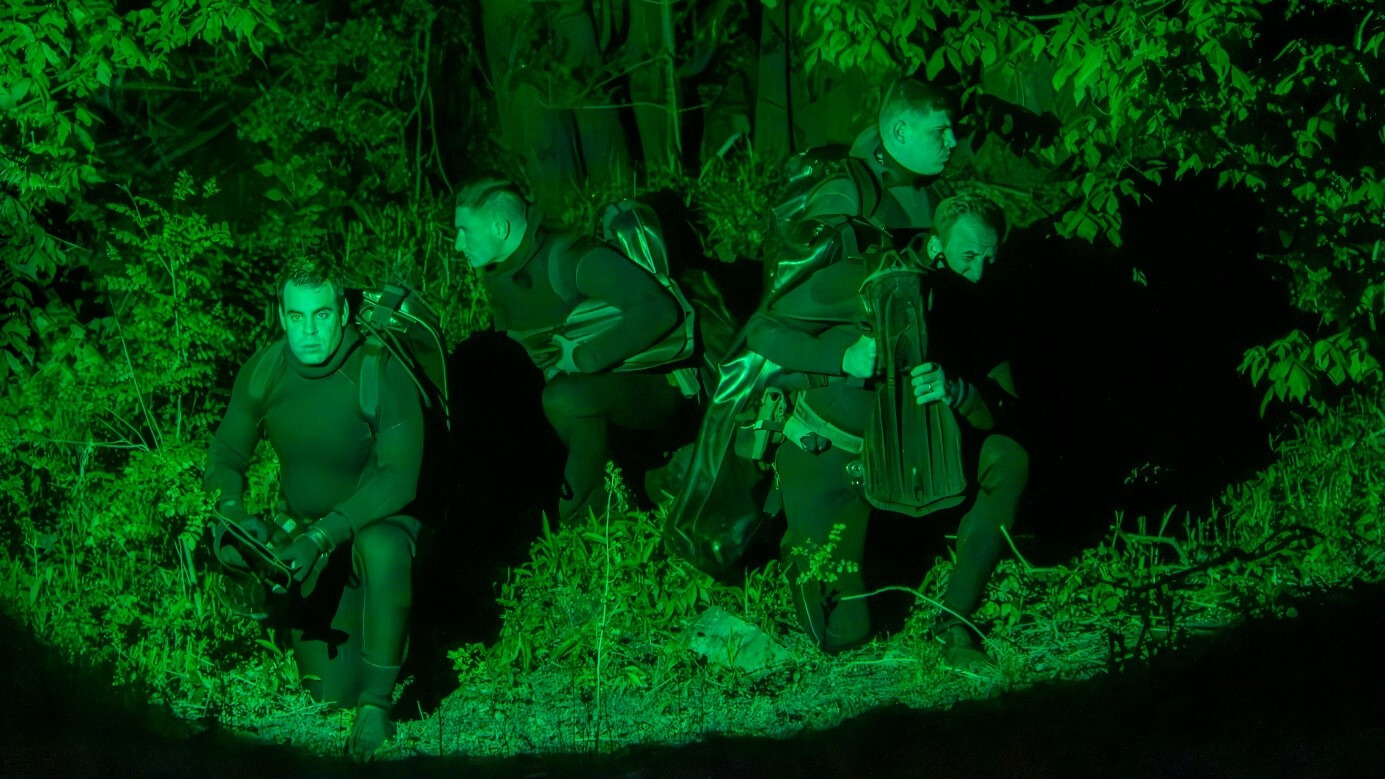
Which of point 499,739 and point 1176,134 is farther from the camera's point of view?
point 1176,134

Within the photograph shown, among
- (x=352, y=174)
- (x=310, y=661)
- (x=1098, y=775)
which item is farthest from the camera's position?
(x=352, y=174)

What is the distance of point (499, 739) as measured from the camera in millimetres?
5211

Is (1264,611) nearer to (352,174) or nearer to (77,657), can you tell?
(77,657)

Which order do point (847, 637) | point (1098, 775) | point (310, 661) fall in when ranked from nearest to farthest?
point (1098, 775) → point (310, 661) → point (847, 637)

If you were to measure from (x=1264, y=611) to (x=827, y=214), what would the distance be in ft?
6.44

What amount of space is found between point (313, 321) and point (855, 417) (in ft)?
5.95

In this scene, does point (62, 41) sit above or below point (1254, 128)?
above

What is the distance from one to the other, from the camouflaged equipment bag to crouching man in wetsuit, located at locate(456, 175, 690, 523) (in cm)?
118

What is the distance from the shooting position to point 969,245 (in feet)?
17.1

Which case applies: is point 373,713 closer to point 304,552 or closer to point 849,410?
point 304,552

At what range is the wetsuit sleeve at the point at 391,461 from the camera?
196 inches

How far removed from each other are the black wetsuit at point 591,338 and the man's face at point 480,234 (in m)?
0.10

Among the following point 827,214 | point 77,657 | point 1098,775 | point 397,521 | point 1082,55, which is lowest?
point 1098,775

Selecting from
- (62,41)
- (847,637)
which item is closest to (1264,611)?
(847,637)
